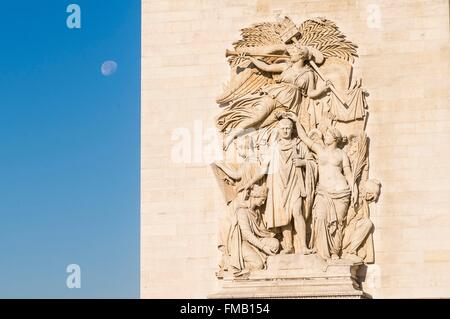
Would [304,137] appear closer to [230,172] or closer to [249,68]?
[230,172]

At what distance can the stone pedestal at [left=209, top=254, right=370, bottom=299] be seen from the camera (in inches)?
652

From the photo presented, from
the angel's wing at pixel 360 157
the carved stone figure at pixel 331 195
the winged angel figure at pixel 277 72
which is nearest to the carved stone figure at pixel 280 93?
the winged angel figure at pixel 277 72

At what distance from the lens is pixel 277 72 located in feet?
57.9

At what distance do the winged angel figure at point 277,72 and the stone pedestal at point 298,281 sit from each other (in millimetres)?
1918

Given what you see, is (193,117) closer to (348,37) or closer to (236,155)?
(236,155)

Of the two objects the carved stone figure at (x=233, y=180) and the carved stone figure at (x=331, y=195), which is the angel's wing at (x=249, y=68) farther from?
the carved stone figure at (x=331, y=195)

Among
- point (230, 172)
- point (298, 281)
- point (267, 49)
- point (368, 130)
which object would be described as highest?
point (267, 49)

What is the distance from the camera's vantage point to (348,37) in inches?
695

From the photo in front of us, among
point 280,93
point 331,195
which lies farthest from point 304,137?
point 331,195

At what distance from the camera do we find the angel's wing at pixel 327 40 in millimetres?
17547

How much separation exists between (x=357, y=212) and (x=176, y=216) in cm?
262

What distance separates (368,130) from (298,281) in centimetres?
Answer: 237

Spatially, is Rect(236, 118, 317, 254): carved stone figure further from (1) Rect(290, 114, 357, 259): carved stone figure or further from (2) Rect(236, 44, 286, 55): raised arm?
(2) Rect(236, 44, 286, 55): raised arm

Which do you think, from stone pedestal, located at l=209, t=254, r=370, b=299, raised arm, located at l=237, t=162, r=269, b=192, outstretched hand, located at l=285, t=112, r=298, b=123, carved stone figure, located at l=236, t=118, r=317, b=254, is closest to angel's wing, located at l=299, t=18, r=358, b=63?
outstretched hand, located at l=285, t=112, r=298, b=123
